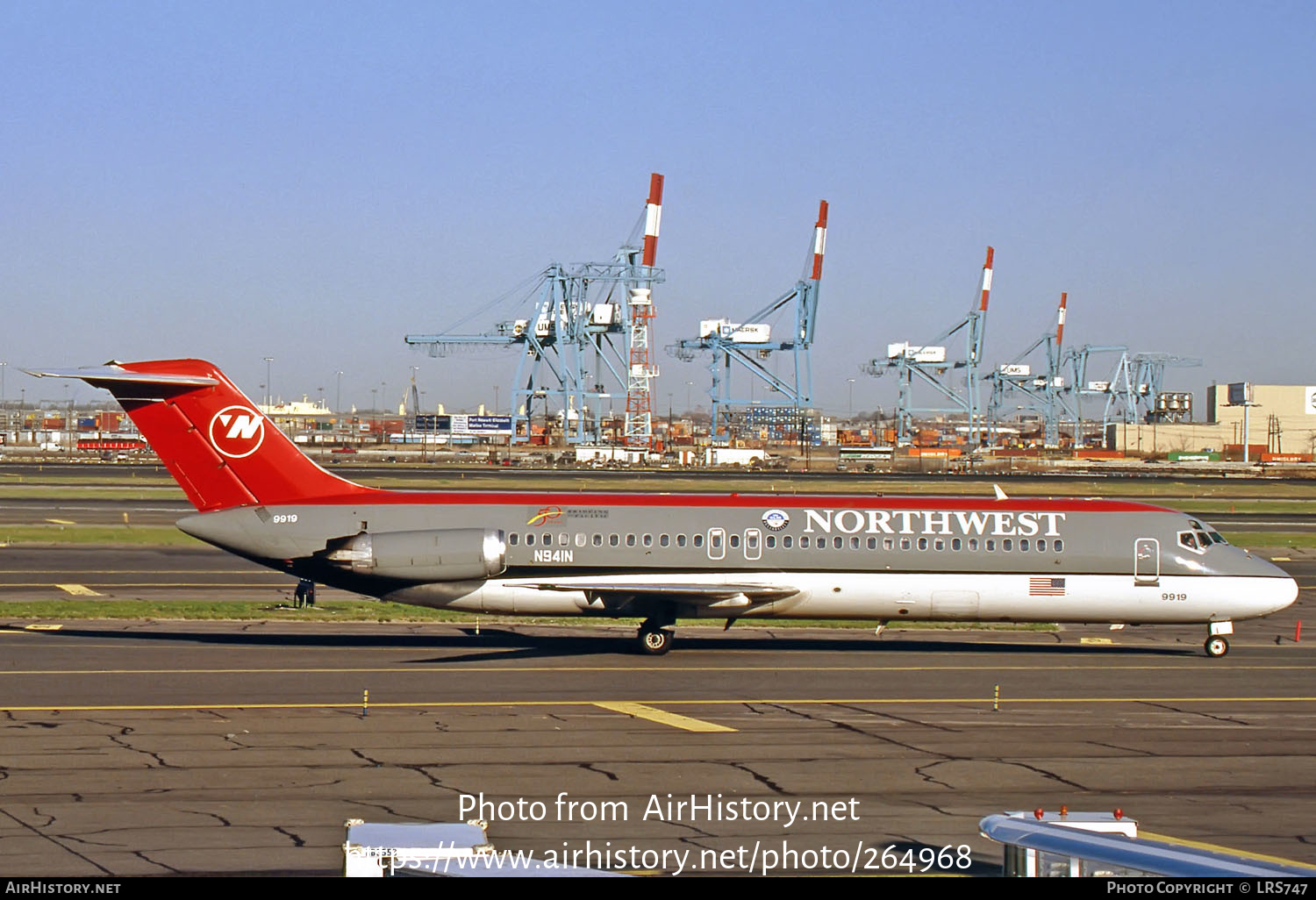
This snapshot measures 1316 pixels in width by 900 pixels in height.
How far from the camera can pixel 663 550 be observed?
27.0 metres

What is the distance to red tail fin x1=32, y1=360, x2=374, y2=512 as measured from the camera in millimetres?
26641

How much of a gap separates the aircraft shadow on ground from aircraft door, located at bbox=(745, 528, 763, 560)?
7.93 feet

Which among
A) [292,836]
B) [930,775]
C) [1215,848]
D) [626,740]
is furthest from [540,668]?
[1215,848]

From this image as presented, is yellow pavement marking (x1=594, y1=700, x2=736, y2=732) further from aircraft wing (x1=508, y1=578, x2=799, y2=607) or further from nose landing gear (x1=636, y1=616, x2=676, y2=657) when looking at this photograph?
nose landing gear (x1=636, y1=616, x2=676, y2=657)

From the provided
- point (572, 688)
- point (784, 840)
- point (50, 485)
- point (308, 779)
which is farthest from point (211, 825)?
point (50, 485)

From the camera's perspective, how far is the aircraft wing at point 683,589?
2620 centimetres

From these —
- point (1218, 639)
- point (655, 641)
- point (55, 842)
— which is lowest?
point (55, 842)

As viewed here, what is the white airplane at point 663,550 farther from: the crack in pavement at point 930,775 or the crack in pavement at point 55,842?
the crack in pavement at point 55,842

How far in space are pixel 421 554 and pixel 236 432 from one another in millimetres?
5001

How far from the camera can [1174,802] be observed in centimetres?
1545

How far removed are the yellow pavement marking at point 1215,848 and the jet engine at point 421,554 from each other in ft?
50.5

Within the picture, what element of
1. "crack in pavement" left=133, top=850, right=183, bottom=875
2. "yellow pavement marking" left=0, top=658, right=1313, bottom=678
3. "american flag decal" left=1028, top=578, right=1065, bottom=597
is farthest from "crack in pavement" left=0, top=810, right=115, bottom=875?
"american flag decal" left=1028, top=578, right=1065, bottom=597

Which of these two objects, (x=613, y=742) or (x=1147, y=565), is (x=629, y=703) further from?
(x=1147, y=565)

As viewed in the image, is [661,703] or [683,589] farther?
[683,589]
